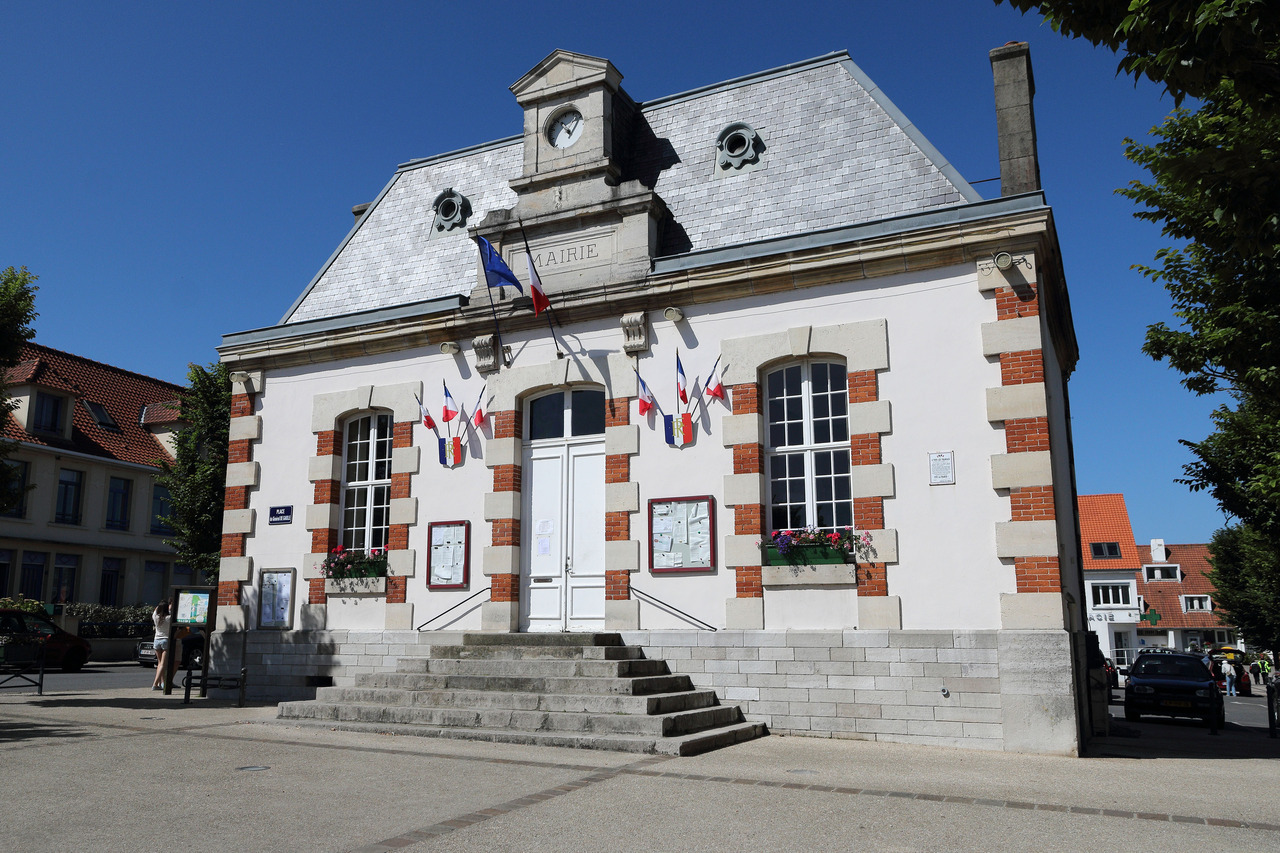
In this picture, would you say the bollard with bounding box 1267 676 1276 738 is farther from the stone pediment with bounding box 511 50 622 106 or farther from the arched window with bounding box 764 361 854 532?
the stone pediment with bounding box 511 50 622 106

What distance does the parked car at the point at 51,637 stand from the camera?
69.3 ft

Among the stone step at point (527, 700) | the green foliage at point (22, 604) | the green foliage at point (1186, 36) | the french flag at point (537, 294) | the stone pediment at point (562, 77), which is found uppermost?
the stone pediment at point (562, 77)

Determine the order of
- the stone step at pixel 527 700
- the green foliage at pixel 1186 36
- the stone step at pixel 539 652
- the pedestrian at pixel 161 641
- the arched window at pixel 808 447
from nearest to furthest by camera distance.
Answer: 1. the green foliage at pixel 1186 36
2. the stone step at pixel 527 700
3. the stone step at pixel 539 652
4. the arched window at pixel 808 447
5. the pedestrian at pixel 161 641

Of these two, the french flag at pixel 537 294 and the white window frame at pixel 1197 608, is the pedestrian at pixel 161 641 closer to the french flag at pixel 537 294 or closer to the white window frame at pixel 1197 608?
the french flag at pixel 537 294

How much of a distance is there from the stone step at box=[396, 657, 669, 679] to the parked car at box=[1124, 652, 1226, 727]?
9.56m

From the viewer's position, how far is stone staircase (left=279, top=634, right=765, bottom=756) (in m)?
8.94

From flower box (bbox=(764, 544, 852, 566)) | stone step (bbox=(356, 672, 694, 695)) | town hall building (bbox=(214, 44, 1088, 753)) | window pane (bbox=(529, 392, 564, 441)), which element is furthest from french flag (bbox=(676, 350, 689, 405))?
stone step (bbox=(356, 672, 694, 695))

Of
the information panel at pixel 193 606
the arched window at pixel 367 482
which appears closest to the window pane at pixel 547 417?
the arched window at pixel 367 482

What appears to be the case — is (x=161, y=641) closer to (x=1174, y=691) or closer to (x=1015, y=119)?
(x=1015, y=119)

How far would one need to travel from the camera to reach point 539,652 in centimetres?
1092

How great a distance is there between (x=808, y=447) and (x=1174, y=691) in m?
9.29

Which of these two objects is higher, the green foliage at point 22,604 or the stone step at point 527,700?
→ the green foliage at point 22,604

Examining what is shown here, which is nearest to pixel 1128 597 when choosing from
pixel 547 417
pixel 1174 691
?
pixel 1174 691

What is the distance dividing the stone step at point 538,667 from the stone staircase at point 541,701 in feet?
0.04
